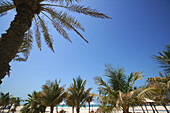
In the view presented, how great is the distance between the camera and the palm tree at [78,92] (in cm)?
1122

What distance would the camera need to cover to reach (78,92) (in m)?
11.5

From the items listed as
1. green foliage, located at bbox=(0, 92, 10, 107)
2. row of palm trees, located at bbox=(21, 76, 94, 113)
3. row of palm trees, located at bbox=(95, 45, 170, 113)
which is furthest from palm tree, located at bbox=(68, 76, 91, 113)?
green foliage, located at bbox=(0, 92, 10, 107)

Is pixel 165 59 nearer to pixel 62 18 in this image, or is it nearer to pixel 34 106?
pixel 62 18

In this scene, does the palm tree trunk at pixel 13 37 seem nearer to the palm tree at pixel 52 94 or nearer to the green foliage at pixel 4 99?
the palm tree at pixel 52 94

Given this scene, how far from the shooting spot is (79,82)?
12.2m

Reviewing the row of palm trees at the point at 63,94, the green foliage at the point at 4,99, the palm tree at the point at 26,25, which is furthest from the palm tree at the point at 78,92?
the green foliage at the point at 4,99

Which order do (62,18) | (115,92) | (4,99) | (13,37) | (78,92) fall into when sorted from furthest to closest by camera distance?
1. (4,99)
2. (78,92)
3. (115,92)
4. (62,18)
5. (13,37)

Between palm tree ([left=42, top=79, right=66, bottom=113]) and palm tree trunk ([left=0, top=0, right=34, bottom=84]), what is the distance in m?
10.2

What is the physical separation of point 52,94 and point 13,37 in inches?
429

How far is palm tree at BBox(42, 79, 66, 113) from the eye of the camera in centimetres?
1135

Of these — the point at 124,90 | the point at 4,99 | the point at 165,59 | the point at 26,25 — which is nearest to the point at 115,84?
the point at 124,90

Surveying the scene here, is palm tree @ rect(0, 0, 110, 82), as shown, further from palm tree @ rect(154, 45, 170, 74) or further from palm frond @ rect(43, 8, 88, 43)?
palm tree @ rect(154, 45, 170, 74)

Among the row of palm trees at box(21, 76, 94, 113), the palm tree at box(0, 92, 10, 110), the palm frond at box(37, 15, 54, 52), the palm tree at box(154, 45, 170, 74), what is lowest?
the palm tree at box(0, 92, 10, 110)

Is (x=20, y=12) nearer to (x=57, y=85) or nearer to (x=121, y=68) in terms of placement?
(x=121, y=68)
